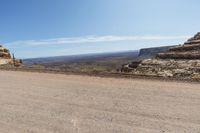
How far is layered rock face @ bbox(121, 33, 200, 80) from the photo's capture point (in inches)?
659

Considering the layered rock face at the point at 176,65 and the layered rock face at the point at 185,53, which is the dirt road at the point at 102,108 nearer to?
the layered rock face at the point at 176,65

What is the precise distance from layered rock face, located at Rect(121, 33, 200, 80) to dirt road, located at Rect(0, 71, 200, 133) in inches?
161

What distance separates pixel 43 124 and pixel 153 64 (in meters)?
14.6

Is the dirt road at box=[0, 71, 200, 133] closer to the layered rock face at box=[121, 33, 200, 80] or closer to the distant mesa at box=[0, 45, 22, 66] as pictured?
the layered rock face at box=[121, 33, 200, 80]

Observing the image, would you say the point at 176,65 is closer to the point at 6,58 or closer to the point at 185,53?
the point at 185,53

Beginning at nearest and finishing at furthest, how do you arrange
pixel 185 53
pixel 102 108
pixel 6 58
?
pixel 102 108
pixel 185 53
pixel 6 58

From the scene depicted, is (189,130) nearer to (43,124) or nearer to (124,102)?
(124,102)

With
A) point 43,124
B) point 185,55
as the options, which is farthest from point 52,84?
point 185,55

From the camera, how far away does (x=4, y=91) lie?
41.2ft

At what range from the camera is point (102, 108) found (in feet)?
29.2

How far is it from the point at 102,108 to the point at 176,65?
39.1ft

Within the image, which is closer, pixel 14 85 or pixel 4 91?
pixel 4 91

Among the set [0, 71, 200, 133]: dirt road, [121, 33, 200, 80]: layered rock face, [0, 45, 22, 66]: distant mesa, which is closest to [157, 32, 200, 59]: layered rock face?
[121, 33, 200, 80]: layered rock face

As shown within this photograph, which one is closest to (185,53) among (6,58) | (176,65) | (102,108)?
(176,65)
